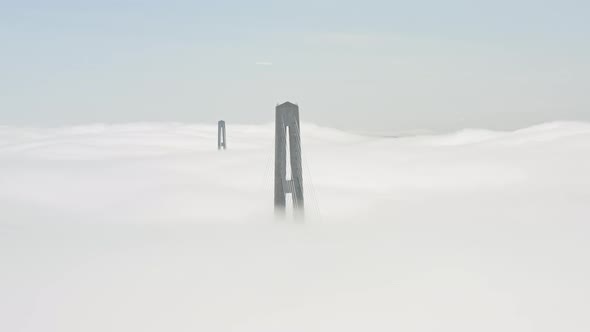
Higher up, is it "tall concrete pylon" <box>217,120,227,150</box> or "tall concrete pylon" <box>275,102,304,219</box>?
"tall concrete pylon" <box>217,120,227,150</box>

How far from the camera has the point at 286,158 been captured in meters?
13.6

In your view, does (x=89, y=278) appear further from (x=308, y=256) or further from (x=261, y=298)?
(x=308, y=256)

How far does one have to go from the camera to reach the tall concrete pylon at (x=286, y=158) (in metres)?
13.2

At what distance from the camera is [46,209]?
18.8 meters

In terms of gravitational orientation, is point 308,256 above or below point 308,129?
below

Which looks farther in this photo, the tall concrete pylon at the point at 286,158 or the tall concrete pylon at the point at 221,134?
the tall concrete pylon at the point at 221,134

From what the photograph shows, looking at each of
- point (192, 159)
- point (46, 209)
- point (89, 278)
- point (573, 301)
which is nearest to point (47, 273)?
point (89, 278)

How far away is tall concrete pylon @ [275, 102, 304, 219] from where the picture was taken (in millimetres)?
13211

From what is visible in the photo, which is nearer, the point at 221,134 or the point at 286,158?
the point at 286,158

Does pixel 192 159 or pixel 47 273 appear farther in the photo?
pixel 192 159

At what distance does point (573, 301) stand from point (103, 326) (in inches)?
223

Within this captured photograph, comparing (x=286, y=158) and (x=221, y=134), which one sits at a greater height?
(x=221, y=134)

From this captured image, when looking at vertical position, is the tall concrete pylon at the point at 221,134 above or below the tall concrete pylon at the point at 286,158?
above

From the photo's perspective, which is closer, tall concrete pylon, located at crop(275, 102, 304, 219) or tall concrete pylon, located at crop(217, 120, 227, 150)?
tall concrete pylon, located at crop(275, 102, 304, 219)
